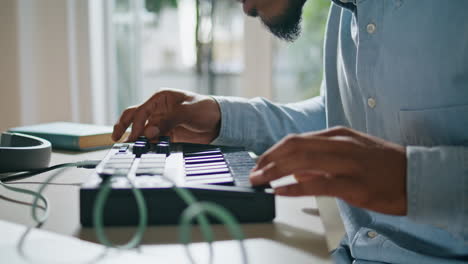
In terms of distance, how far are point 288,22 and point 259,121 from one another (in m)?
0.25

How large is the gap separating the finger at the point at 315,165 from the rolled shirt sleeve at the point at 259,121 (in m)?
0.40

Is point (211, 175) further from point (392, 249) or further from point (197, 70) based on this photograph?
point (197, 70)

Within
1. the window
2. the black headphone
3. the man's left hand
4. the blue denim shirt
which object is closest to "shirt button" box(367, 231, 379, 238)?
the blue denim shirt

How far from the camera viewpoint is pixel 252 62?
168 centimetres

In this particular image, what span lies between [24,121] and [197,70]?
0.88 m

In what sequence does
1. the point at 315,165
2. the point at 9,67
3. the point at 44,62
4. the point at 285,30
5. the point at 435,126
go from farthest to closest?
the point at 44,62
the point at 9,67
the point at 285,30
the point at 435,126
the point at 315,165

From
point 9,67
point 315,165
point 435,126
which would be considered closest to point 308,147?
point 315,165

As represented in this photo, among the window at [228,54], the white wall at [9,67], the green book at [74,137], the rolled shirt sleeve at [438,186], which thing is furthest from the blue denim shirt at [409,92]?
the white wall at [9,67]

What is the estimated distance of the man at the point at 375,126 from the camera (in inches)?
16.3

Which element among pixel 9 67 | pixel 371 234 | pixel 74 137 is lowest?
pixel 371 234

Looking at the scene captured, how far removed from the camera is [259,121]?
0.85 meters

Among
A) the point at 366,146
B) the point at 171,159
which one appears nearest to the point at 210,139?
the point at 171,159

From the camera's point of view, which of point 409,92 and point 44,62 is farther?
point 44,62

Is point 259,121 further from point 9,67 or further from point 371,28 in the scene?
point 9,67
